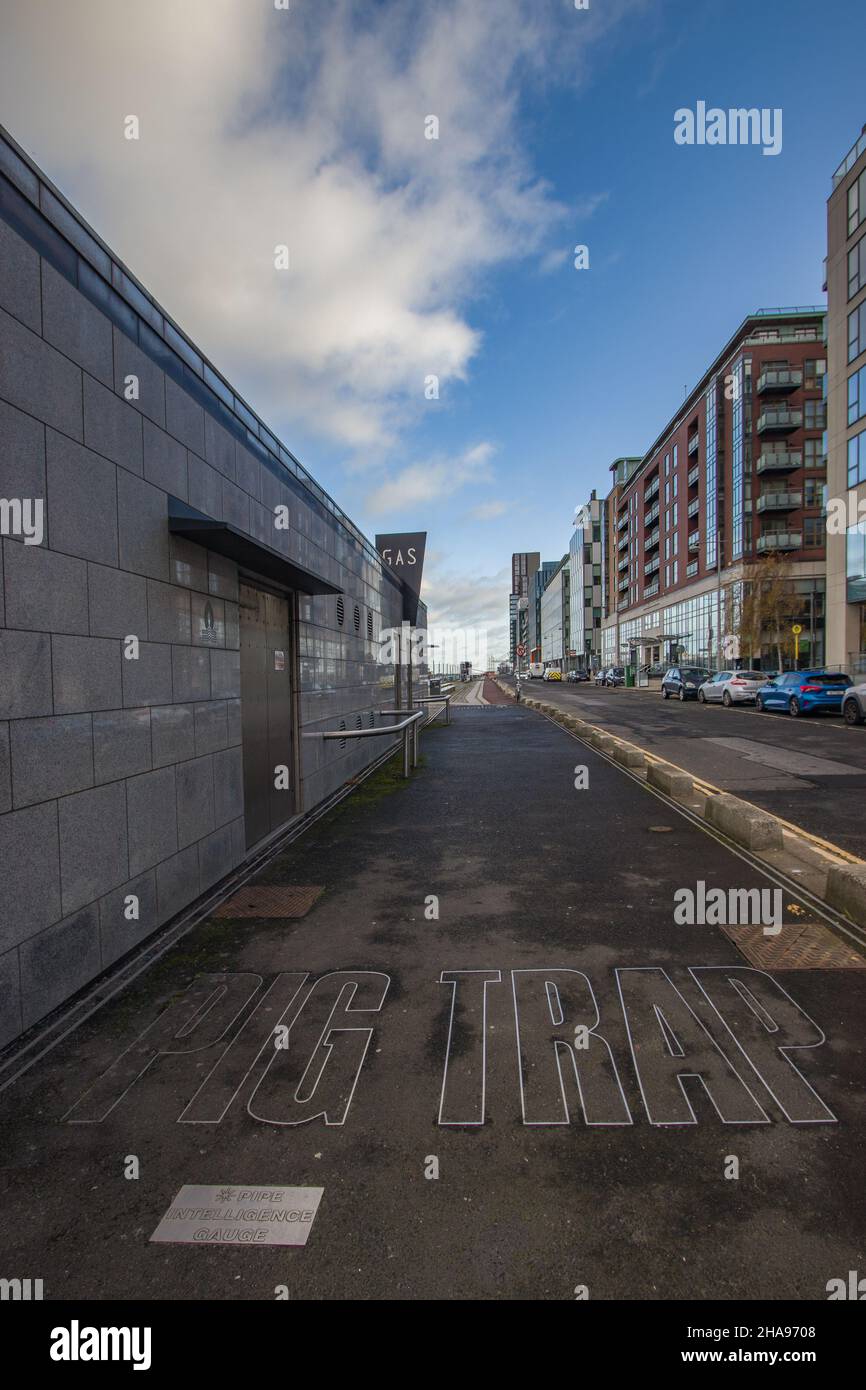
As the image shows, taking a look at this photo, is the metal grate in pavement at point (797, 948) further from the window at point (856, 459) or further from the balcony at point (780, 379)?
the balcony at point (780, 379)

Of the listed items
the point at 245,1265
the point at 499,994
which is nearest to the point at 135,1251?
the point at 245,1265

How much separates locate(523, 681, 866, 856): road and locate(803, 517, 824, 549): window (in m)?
34.3

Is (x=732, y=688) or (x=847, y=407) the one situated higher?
(x=847, y=407)

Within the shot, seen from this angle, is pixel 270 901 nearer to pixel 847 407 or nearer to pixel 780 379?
pixel 847 407

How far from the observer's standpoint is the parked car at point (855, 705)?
19.4 m

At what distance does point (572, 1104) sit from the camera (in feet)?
10.1

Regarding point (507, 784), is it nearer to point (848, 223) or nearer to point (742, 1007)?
point (742, 1007)

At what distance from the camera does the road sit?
902 centimetres

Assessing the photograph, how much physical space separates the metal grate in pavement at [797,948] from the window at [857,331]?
3849 centimetres

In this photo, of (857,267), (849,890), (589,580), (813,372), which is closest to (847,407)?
(857,267)

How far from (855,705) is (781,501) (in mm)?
40104

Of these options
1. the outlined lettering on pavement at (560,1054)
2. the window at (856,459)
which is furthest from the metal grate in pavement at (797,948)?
the window at (856,459)

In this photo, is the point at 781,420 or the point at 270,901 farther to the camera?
the point at 781,420

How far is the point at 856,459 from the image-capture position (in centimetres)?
3309
